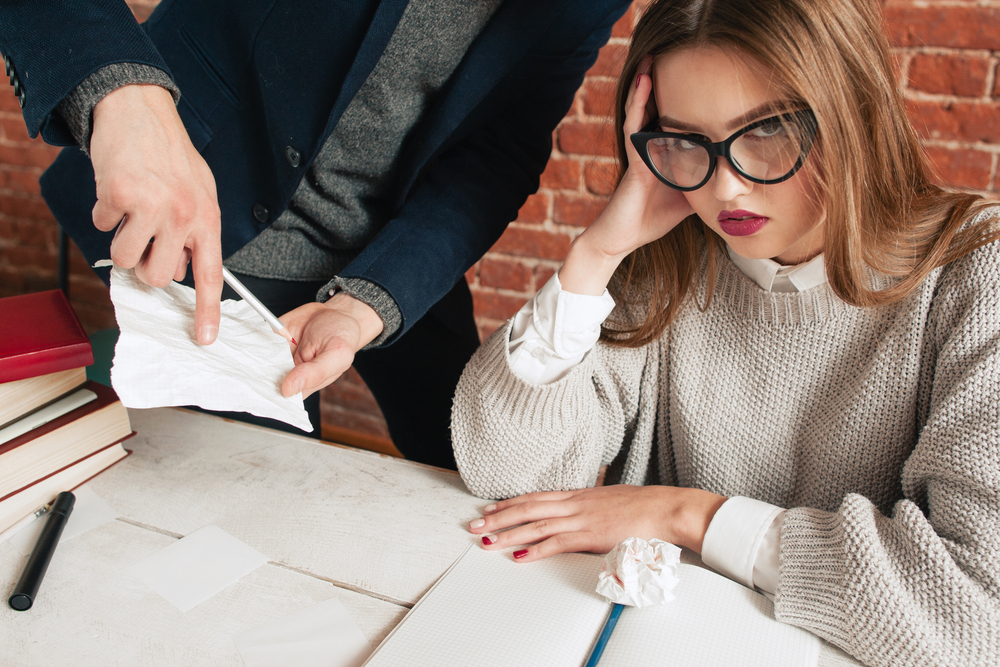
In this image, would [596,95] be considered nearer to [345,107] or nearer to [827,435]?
[345,107]

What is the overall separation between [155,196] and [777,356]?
749 millimetres

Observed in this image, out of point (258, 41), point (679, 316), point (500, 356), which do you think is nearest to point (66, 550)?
point (500, 356)

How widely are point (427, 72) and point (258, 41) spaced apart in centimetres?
24

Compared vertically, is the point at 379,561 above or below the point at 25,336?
below

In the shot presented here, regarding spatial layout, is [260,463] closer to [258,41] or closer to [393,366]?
[393,366]

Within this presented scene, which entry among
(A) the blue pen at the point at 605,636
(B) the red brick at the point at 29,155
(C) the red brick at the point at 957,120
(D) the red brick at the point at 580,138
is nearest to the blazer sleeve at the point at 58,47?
(A) the blue pen at the point at 605,636

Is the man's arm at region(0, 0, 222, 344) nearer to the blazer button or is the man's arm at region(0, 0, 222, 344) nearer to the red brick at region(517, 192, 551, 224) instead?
the blazer button

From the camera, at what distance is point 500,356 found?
89 centimetres

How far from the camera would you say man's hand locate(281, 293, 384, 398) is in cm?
78

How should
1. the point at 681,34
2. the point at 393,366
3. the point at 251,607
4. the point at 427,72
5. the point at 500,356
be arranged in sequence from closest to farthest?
1. the point at 251,607
2. the point at 681,34
3. the point at 500,356
4. the point at 427,72
5. the point at 393,366

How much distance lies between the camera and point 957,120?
1424 mm

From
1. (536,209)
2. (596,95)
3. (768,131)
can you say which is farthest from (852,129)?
(536,209)

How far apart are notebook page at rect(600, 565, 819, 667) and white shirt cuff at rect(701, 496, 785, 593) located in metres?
0.03

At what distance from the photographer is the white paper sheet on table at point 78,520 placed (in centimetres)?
75
